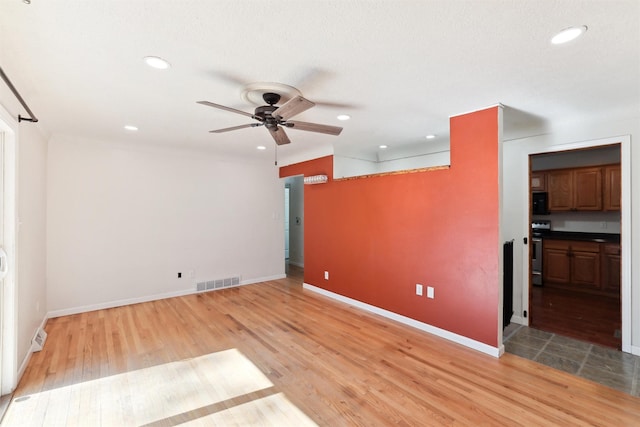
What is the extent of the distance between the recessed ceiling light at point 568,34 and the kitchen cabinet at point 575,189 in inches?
179

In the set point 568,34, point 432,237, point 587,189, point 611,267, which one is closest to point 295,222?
point 432,237

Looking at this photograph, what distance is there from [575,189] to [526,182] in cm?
249

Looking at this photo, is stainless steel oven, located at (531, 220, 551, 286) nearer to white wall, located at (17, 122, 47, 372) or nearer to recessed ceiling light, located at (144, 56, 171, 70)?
recessed ceiling light, located at (144, 56, 171, 70)

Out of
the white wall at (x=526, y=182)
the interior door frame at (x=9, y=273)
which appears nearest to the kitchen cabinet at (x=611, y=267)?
the white wall at (x=526, y=182)

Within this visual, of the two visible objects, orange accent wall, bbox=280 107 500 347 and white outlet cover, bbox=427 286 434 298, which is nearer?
orange accent wall, bbox=280 107 500 347

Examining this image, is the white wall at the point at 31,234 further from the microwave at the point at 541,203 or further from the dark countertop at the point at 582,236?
the dark countertop at the point at 582,236

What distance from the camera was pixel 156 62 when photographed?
76.9 inches

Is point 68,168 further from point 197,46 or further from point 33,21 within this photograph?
point 197,46

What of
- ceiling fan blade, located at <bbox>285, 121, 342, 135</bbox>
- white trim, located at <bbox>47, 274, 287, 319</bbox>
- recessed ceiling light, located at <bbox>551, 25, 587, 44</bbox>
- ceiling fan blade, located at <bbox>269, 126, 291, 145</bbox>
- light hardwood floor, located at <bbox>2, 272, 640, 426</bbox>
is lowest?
light hardwood floor, located at <bbox>2, 272, 640, 426</bbox>

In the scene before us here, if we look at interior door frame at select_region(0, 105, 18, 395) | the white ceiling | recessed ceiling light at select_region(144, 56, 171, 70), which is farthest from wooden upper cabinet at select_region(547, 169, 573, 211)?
interior door frame at select_region(0, 105, 18, 395)

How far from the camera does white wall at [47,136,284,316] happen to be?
12.8 feet

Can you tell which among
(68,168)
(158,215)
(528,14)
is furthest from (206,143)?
(528,14)

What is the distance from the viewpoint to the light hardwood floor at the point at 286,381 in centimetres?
198

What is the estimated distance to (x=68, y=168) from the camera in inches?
155
